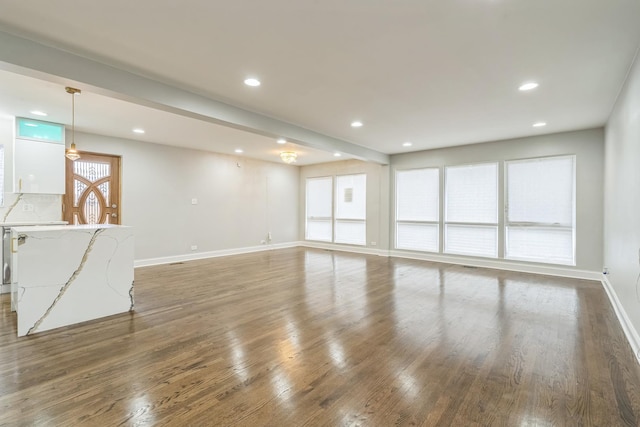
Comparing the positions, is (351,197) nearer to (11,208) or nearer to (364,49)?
(364,49)

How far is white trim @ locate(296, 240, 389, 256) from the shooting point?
8.18 metres

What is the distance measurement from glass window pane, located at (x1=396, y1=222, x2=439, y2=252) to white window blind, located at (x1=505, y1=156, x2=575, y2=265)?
5.08 ft

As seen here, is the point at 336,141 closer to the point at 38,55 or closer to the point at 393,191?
the point at 393,191

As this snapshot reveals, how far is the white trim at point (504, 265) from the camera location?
5445 millimetres

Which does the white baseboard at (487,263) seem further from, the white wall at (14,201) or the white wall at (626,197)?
the white wall at (14,201)

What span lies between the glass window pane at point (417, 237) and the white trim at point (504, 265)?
180mm

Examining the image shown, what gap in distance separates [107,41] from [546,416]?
4.29m

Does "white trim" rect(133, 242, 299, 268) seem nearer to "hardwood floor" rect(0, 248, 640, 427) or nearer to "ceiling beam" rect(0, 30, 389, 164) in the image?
"hardwood floor" rect(0, 248, 640, 427)

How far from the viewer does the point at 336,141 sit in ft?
20.4

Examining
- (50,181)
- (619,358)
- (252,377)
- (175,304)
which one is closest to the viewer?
(252,377)

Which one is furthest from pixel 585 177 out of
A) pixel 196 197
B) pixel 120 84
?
pixel 196 197

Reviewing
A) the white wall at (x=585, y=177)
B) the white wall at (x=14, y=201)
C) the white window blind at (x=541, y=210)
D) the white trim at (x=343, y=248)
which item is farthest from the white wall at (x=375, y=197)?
the white wall at (x=14, y=201)

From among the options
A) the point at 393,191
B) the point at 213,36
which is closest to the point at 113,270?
the point at 213,36

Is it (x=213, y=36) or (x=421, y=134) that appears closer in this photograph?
(x=213, y=36)
